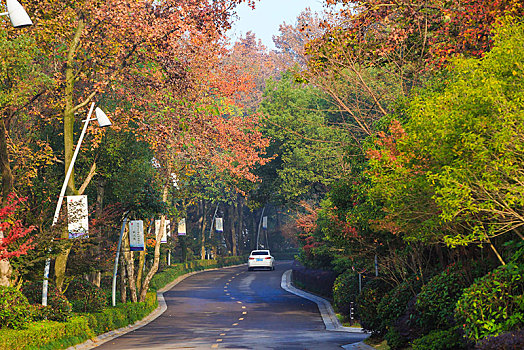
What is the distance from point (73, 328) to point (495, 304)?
1315 centimetres

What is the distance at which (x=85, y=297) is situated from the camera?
25016mm

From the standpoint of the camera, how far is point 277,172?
46.6 meters

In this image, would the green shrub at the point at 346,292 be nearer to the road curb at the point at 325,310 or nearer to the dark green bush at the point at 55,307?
the road curb at the point at 325,310

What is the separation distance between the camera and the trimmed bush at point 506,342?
965cm

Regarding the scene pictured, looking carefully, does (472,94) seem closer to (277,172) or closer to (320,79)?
(320,79)

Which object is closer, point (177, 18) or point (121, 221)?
point (177, 18)

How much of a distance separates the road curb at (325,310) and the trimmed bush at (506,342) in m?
12.1

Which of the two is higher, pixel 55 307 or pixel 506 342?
pixel 55 307

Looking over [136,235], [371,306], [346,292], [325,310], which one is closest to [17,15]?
[371,306]

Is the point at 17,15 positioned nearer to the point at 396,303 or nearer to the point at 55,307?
the point at 55,307

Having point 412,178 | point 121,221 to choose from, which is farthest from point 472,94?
point 121,221

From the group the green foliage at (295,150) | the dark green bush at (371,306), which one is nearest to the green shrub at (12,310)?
the dark green bush at (371,306)

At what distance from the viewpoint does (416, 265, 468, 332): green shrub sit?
46.6 ft

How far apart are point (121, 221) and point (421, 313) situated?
16.6m
